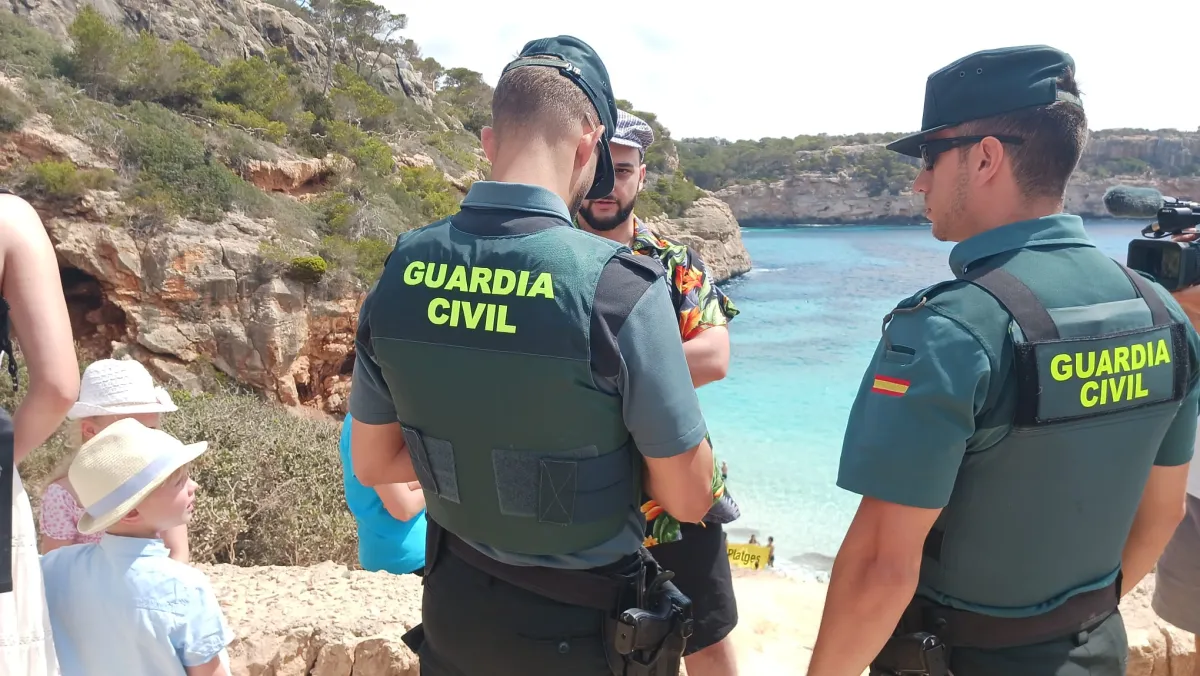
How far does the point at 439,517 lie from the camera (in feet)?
5.72

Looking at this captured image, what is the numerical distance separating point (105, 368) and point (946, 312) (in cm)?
293

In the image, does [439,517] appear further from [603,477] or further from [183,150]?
[183,150]

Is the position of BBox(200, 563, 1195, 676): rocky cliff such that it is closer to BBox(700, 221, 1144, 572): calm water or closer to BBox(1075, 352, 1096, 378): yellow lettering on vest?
BBox(1075, 352, 1096, 378): yellow lettering on vest

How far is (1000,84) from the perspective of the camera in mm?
1542

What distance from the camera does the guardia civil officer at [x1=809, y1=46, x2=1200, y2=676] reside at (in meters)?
1.38

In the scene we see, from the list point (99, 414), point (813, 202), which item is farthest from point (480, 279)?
point (813, 202)

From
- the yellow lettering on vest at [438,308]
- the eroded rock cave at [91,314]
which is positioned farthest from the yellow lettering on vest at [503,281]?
the eroded rock cave at [91,314]

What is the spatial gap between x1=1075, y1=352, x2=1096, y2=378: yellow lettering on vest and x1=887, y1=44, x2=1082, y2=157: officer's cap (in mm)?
514

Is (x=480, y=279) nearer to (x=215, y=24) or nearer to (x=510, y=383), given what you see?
(x=510, y=383)

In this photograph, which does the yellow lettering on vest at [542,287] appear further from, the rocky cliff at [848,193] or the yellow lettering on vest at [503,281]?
the rocky cliff at [848,193]

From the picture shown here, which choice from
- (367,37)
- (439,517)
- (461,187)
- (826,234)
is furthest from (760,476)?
(826,234)

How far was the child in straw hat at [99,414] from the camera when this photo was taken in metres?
2.68

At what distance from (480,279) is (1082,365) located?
1.14 m

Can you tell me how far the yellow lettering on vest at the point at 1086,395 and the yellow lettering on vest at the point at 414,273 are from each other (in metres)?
1.28
